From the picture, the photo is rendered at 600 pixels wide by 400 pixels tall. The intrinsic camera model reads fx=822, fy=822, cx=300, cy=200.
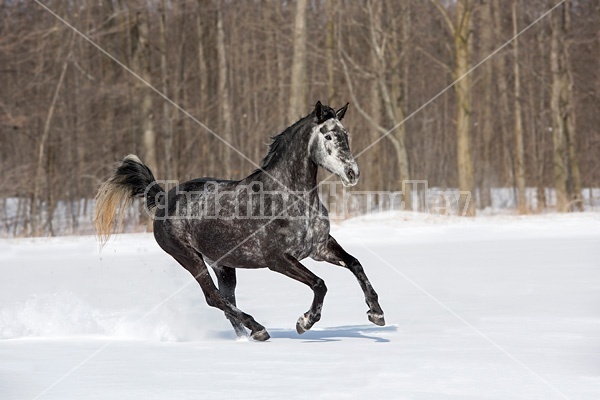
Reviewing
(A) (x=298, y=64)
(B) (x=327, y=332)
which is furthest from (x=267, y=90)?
(B) (x=327, y=332)

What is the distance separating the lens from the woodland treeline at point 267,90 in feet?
78.8

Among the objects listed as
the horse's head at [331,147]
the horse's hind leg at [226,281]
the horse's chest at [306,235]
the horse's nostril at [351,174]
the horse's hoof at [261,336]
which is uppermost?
the horse's head at [331,147]

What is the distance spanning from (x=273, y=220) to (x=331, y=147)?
78 cm

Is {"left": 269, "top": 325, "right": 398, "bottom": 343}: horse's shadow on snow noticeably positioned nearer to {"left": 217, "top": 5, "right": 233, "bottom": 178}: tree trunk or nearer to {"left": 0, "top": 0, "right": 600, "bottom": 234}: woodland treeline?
{"left": 0, "top": 0, "right": 600, "bottom": 234}: woodland treeline

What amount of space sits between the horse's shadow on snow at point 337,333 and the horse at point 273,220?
23 centimetres

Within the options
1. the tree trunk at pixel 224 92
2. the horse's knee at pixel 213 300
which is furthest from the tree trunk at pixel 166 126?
the horse's knee at pixel 213 300

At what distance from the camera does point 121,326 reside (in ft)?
24.8

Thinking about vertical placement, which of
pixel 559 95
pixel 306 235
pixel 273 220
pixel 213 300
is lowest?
pixel 213 300

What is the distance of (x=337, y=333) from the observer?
7211mm

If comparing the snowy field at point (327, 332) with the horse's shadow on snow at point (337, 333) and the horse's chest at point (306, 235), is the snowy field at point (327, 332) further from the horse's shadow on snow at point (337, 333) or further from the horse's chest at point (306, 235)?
the horse's chest at point (306, 235)

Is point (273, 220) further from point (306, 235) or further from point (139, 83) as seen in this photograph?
point (139, 83)

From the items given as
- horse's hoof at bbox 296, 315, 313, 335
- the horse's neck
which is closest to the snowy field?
horse's hoof at bbox 296, 315, 313, 335

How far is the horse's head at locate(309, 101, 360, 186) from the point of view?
6.45 meters

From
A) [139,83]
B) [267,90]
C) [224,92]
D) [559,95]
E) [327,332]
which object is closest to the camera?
[327,332]
